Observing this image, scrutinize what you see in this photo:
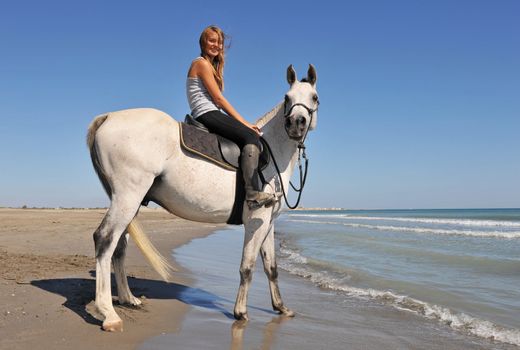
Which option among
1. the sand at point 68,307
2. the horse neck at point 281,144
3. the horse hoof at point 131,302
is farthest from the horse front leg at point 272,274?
the horse hoof at point 131,302

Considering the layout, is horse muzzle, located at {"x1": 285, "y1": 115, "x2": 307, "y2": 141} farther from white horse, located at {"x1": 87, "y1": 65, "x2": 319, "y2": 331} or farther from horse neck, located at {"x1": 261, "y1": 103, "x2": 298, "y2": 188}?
horse neck, located at {"x1": 261, "y1": 103, "x2": 298, "y2": 188}

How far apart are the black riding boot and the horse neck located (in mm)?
434

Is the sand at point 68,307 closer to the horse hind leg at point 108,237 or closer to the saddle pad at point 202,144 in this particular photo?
the horse hind leg at point 108,237

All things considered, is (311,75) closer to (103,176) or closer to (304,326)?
(103,176)

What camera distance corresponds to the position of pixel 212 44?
15.2 feet

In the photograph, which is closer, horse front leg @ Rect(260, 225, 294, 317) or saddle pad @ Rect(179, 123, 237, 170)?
saddle pad @ Rect(179, 123, 237, 170)

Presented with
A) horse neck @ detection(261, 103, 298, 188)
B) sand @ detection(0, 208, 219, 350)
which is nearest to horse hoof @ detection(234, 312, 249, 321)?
sand @ detection(0, 208, 219, 350)

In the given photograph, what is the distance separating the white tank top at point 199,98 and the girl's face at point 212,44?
0.36m

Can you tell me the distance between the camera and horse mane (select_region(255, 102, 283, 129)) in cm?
485

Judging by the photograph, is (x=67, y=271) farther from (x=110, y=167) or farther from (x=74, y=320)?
(x=110, y=167)

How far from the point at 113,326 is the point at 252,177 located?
1.91m

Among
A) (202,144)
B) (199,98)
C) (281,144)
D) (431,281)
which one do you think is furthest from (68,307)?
(431,281)

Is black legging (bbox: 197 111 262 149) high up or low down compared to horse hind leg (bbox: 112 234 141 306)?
up

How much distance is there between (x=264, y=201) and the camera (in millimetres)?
4309
